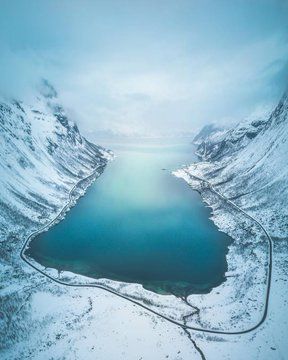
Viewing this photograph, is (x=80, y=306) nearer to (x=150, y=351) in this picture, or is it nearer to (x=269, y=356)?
(x=150, y=351)

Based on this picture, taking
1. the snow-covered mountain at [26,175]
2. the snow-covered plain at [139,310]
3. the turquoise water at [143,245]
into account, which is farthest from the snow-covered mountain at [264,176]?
the snow-covered mountain at [26,175]

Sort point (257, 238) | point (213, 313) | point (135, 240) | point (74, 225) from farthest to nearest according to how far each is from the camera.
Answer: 1. point (74, 225)
2. point (135, 240)
3. point (257, 238)
4. point (213, 313)

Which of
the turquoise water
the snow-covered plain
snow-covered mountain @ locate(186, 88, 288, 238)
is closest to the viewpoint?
the snow-covered plain

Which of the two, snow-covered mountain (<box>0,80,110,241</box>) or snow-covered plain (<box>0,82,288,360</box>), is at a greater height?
snow-covered mountain (<box>0,80,110,241</box>)

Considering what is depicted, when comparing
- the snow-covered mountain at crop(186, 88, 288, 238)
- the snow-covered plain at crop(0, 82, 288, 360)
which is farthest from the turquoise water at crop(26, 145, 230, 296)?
the snow-covered mountain at crop(186, 88, 288, 238)

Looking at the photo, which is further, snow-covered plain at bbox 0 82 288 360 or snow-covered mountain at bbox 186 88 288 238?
snow-covered mountain at bbox 186 88 288 238

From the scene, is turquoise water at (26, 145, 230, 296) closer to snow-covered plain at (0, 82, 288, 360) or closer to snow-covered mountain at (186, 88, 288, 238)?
snow-covered plain at (0, 82, 288, 360)

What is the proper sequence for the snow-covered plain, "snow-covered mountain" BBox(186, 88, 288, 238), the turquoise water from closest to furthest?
1. the snow-covered plain
2. the turquoise water
3. "snow-covered mountain" BBox(186, 88, 288, 238)

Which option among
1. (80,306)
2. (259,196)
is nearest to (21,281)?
(80,306)
